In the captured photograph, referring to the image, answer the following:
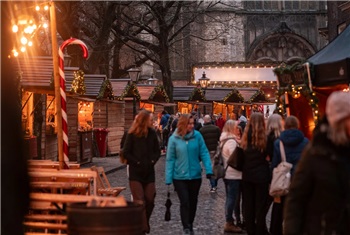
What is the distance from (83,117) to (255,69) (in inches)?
1300

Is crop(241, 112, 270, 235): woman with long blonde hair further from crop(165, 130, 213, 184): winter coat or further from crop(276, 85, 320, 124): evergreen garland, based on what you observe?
crop(276, 85, 320, 124): evergreen garland

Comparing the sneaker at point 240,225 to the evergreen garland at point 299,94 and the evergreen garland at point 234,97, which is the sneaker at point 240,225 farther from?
the evergreen garland at point 234,97

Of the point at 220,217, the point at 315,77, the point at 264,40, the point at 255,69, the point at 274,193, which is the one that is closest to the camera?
the point at 274,193

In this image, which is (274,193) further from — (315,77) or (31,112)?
(31,112)

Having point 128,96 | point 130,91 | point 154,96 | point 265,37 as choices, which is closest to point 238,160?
point 130,91

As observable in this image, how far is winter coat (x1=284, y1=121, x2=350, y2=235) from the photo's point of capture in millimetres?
5590

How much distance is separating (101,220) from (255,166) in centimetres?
454

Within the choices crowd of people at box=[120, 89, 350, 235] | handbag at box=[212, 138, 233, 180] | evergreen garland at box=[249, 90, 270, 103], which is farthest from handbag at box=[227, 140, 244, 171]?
evergreen garland at box=[249, 90, 270, 103]

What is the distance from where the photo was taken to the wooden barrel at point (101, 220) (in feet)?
22.5

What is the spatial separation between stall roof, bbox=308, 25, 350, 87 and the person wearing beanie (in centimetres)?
886

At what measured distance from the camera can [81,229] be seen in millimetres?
6926

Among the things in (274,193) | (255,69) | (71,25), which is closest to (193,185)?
(274,193)

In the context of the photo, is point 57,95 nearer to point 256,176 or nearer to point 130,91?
point 256,176

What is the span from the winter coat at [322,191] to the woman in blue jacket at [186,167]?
6.02m
